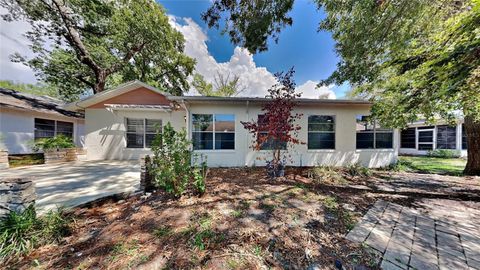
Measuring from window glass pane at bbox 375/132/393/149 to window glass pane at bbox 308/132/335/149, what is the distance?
7.38ft

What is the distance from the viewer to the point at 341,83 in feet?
21.9

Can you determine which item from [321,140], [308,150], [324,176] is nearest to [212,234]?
[324,176]

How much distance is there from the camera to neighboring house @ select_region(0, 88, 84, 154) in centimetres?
896

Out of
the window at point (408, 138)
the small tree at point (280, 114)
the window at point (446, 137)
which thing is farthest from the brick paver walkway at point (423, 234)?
the window at point (408, 138)

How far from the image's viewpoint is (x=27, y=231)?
244cm

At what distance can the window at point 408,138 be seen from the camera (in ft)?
48.0

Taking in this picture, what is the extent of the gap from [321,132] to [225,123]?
15.0 ft

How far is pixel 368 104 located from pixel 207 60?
16409 mm

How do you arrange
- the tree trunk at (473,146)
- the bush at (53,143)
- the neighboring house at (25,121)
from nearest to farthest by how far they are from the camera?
the tree trunk at (473,146)
the bush at (53,143)
the neighboring house at (25,121)

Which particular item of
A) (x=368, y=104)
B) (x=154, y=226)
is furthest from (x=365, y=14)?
(x=154, y=226)

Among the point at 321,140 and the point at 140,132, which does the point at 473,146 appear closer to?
the point at 321,140

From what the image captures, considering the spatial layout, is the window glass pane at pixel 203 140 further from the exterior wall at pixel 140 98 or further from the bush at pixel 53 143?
the bush at pixel 53 143

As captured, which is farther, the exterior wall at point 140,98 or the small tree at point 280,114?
the exterior wall at point 140,98

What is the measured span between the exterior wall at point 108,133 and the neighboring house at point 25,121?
360 centimetres
